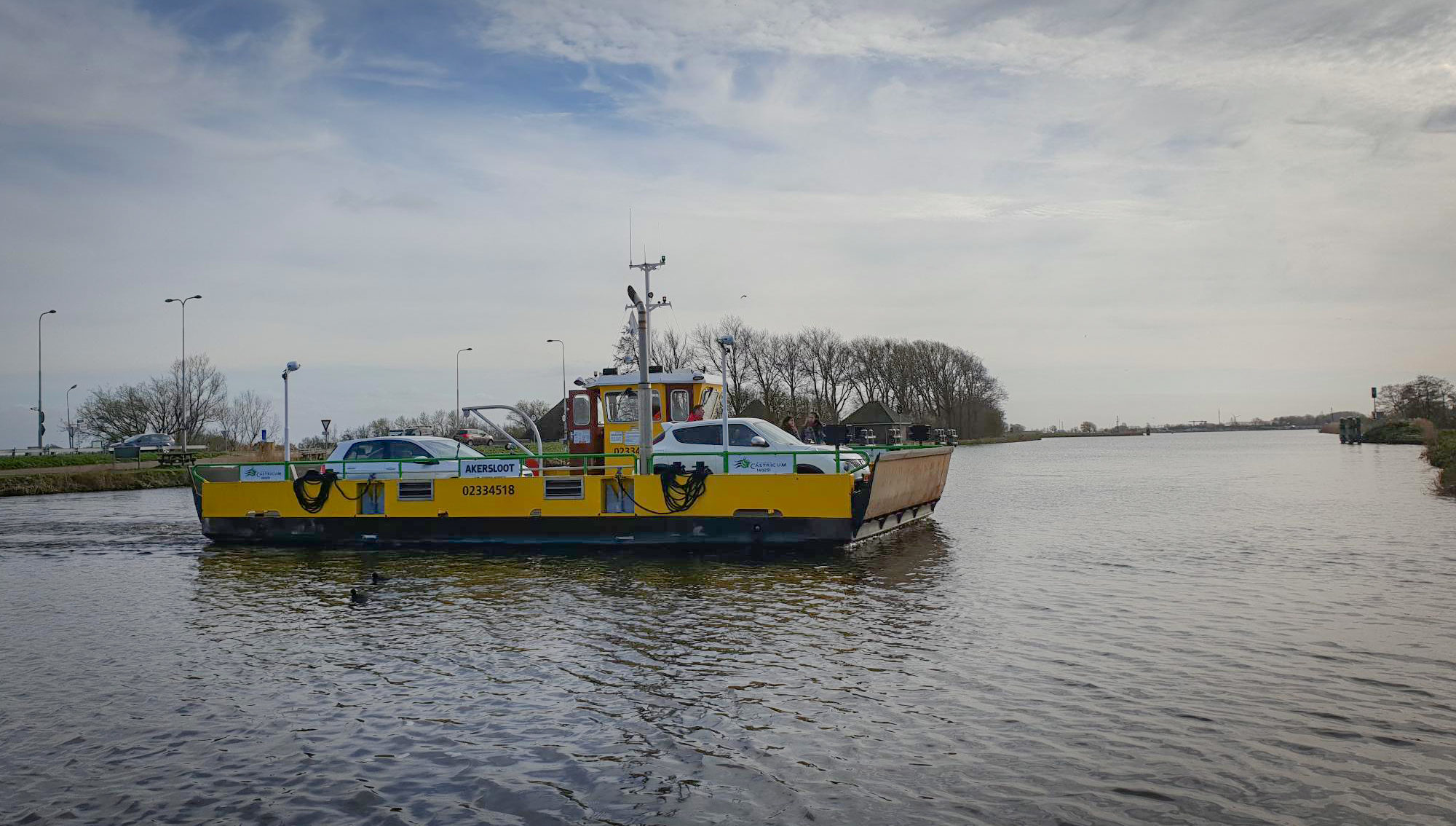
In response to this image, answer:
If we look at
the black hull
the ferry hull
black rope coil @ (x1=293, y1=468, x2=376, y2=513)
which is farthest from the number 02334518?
black rope coil @ (x1=293, y1=468, x2=376, y2=513)

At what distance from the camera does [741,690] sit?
871cm

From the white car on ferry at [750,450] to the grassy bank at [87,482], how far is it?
36928 mm

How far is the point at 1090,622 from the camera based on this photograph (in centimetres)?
1143

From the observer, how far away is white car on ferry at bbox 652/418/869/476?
1739cm

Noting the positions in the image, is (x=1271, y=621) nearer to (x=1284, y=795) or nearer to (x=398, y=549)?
(x=1284, y=795)

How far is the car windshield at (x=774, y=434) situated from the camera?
18.8m

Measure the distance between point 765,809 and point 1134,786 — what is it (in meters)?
2.34

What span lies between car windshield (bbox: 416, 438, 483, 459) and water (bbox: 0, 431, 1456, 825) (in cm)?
459

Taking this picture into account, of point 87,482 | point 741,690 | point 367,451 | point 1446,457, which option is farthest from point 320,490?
point 1446,457

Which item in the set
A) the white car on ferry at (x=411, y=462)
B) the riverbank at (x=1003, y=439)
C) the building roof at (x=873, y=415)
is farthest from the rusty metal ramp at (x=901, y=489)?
the riverbank at (x=1003, y=439)

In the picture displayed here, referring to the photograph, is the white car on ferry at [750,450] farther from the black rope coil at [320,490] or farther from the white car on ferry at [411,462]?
the black rope coil at [320,490]

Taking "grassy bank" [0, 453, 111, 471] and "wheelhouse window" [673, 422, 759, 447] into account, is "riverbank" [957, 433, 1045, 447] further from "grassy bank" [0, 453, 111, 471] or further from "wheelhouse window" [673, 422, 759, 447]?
"wheelhouse window" [673, 422, 759, 447]

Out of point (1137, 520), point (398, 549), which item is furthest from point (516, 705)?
point (1137, 520)

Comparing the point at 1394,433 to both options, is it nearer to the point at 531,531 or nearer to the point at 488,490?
the point at 531,531
